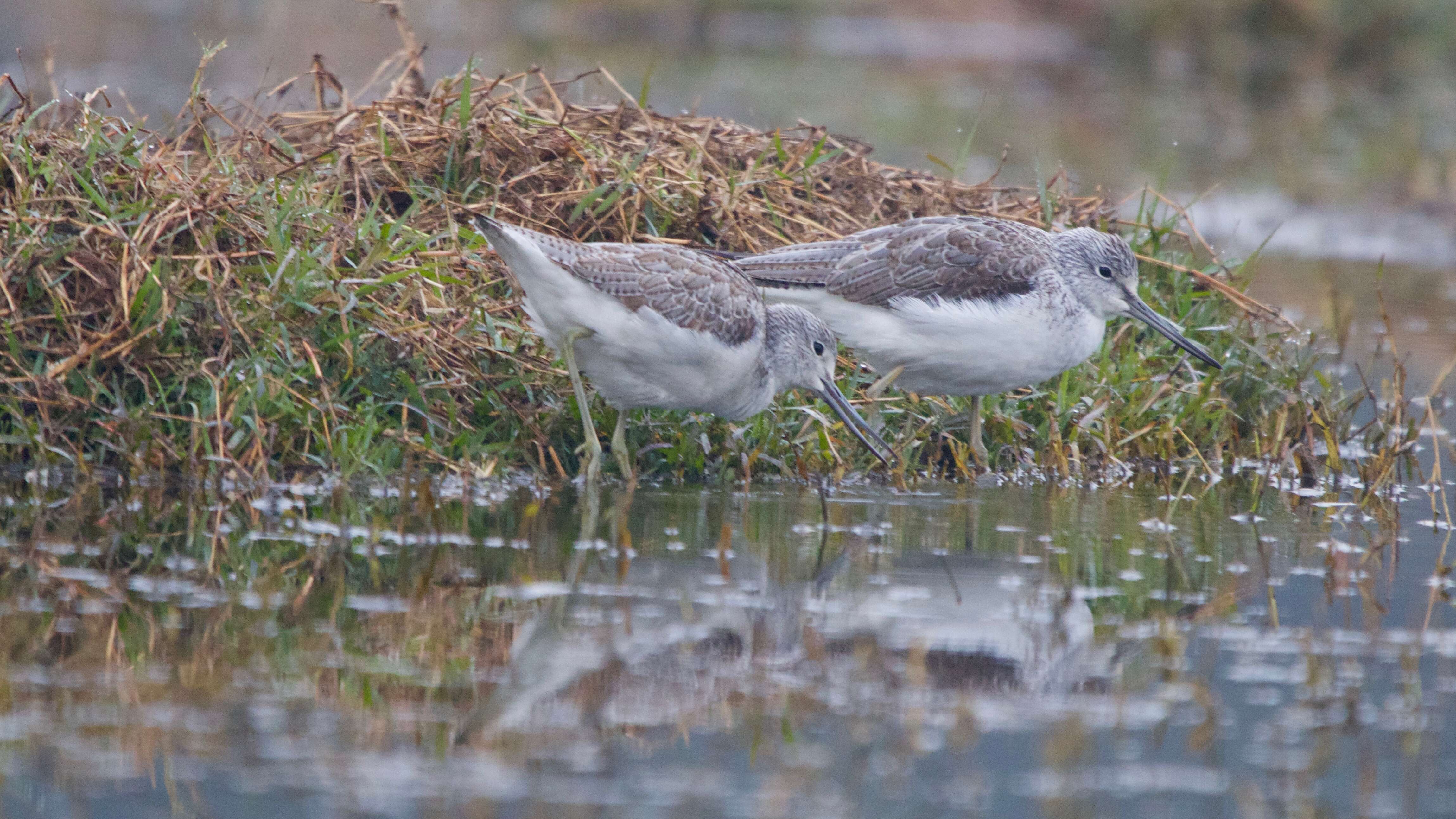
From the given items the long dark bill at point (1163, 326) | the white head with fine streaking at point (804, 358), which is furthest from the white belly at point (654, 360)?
the long dark bill at point (1163, 326)

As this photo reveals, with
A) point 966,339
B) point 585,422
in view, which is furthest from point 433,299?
point 966,339

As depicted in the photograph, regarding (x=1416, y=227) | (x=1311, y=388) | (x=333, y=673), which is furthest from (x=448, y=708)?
(x=1416, y=227)

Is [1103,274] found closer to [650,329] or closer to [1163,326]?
[1163,326]

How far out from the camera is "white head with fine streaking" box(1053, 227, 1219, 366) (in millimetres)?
7227

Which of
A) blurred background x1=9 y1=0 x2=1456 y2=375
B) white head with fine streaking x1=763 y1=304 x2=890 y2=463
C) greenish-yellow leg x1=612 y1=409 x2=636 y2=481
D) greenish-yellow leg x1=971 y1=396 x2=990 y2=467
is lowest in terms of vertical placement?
greenish-yellow leg x1=612 y1=409 x2=636 y2=481

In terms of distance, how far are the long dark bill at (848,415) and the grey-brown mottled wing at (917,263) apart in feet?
2.14

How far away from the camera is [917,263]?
23.0 feet

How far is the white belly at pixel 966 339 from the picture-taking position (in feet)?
22.0

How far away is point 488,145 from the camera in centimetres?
783

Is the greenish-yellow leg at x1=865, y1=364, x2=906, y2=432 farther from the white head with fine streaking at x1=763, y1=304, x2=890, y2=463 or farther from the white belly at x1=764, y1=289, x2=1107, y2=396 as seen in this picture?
the white head with fine streaking at x1=763, y1=304, x2=890, y2=463

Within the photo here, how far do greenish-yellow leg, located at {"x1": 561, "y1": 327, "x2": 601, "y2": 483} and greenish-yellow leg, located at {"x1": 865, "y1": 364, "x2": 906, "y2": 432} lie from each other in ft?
4.26

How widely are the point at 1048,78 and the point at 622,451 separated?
21.1 meters

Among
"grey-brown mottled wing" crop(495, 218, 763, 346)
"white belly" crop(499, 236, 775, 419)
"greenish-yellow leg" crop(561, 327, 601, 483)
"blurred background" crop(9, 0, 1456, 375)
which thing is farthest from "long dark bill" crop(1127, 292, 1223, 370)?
"greenish-yellow leg" crop(561, 327, 601, 483)

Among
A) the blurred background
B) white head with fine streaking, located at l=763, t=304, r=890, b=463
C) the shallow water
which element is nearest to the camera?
the shallow water
